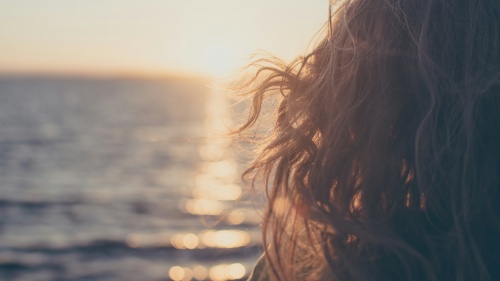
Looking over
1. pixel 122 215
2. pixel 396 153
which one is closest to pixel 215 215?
pixel 122 215

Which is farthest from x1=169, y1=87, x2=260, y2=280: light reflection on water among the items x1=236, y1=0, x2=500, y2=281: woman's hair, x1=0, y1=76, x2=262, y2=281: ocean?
x1=236, y1=0, x2=500, y2=281: woman's hair

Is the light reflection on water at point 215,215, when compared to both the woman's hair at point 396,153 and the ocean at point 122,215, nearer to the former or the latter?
the ocean at point 122,215

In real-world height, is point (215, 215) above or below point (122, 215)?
below

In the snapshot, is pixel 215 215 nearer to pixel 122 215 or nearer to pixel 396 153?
pixel 122 215

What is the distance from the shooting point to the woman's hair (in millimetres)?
1510

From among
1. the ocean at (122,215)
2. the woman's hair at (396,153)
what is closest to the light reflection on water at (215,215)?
the ocean at (122,215)

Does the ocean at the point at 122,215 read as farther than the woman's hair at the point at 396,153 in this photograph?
Yes

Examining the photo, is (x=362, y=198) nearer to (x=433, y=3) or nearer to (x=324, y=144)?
(x=324, y=144)

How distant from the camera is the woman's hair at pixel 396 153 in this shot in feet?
4.95

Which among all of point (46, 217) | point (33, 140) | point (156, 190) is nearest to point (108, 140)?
point (33, 140)

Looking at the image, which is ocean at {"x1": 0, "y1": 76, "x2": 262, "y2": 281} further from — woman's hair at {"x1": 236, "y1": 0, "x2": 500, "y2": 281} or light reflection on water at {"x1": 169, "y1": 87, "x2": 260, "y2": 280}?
woman's hair at {"x1": 236, "y1": 0, "x2": 500, "y2": 281}

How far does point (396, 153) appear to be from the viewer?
159cm

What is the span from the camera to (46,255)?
1255 cm

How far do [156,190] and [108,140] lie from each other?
57.7ft
